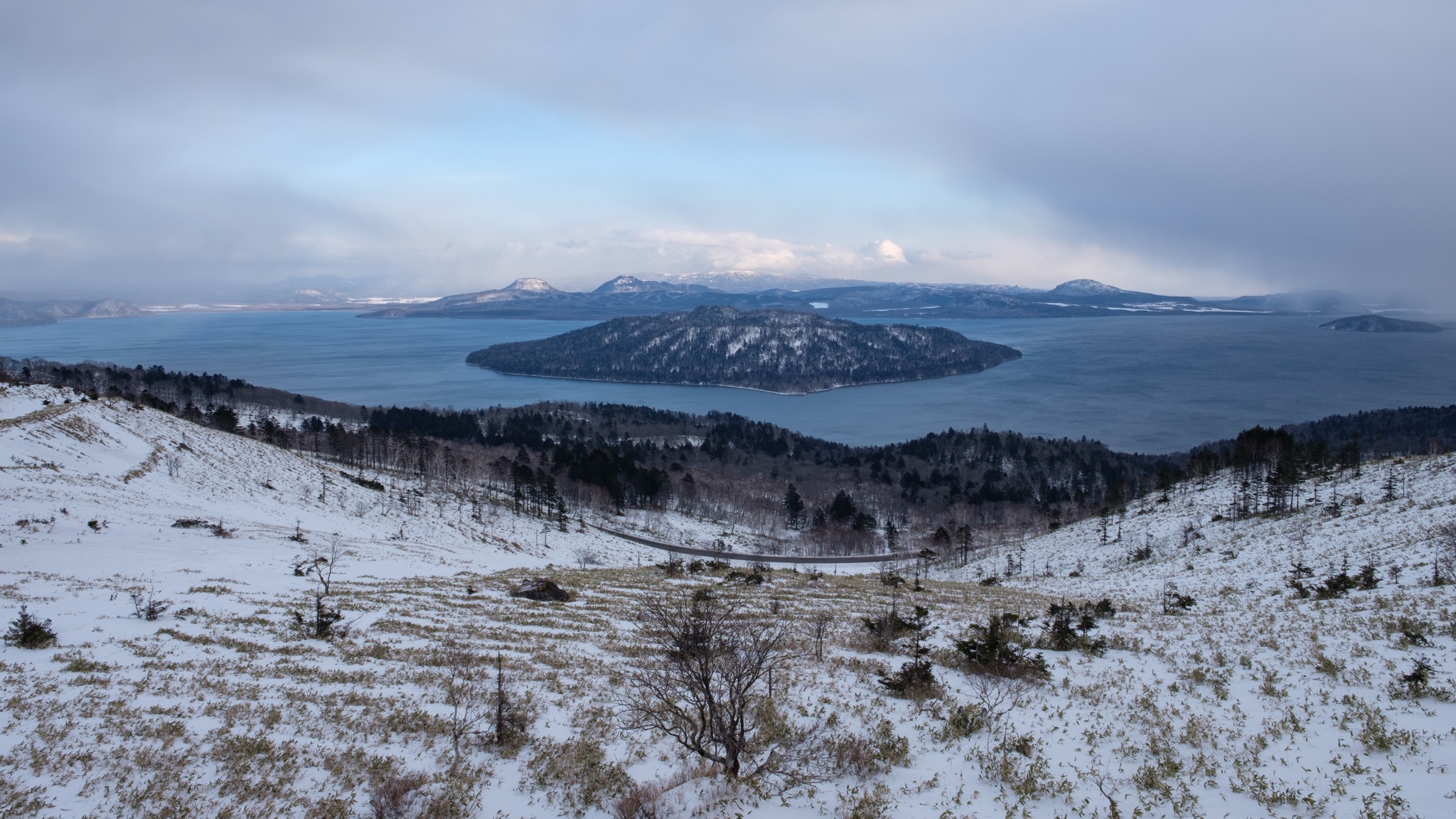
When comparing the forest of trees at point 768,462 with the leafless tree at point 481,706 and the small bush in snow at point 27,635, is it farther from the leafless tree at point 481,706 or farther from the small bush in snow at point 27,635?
the leafless tree at point 481,706

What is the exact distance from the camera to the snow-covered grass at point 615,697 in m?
8.71

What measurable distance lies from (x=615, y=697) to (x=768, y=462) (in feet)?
400

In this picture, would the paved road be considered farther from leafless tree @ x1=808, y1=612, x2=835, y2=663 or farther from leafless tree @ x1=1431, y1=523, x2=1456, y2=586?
leafless tree @ x1=1431, y1=523, x2=1456, y2=586

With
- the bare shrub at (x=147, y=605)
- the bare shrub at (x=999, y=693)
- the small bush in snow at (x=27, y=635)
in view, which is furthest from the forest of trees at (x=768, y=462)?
the small bush in snow at (x=27, y=635)

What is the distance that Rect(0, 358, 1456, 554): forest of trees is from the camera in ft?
235

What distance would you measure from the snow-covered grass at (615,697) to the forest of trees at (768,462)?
33.8m

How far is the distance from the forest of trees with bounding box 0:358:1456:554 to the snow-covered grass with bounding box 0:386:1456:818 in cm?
3383

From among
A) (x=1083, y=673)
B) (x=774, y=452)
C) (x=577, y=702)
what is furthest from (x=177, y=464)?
(x=774, y=452)

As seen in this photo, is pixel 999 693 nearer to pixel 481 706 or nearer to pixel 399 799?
pixel 481 706

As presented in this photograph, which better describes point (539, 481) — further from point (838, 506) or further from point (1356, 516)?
point (1356, 516)

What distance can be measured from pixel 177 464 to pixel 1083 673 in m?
57.8

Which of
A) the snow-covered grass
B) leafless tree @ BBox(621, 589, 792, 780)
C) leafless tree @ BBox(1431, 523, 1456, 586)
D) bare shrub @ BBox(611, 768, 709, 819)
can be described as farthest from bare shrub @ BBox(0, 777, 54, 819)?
leafless tree @ BBox(1431, 523, 1456, 586)

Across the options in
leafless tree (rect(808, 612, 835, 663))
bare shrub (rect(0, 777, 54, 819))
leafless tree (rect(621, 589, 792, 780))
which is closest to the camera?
bare shrub (rect(0, 777, 54, 819))

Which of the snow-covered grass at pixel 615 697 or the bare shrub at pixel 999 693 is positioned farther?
the bare shrub at pixel 999 693
